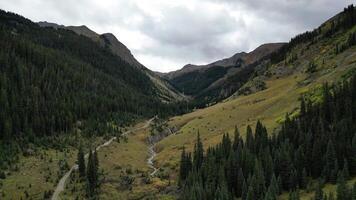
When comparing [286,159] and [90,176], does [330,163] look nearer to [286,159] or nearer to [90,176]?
[286,159]

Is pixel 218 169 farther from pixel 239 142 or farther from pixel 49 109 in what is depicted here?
pixel 49 109

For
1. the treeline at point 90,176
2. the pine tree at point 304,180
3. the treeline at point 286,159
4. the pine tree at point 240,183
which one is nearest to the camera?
the treeline at point 286,159

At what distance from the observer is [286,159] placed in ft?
336

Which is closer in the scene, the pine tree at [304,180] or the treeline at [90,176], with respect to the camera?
the pine tree at [304,180]

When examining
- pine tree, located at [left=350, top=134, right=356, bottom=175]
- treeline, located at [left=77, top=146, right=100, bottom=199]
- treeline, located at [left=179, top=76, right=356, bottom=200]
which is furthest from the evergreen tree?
treeline, located at [left=77, top=146, right=100, bottom=199]

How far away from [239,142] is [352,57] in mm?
84267

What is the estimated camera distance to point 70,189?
121 meters

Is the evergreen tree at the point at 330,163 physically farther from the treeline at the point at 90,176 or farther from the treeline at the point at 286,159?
the treeline at the point at 90,176

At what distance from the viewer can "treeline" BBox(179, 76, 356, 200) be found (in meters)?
95.1

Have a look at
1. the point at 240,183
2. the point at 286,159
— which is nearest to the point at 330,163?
the point at 286,159

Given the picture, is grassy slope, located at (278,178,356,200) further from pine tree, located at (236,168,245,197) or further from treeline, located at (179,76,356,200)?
pine tree, located at (236,168,245,197)

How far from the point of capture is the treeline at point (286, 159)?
95.1 metres

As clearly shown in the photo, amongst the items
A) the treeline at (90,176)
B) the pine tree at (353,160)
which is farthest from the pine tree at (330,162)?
the treeline at (90,176)

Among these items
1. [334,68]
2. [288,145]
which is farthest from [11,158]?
[334,68]
